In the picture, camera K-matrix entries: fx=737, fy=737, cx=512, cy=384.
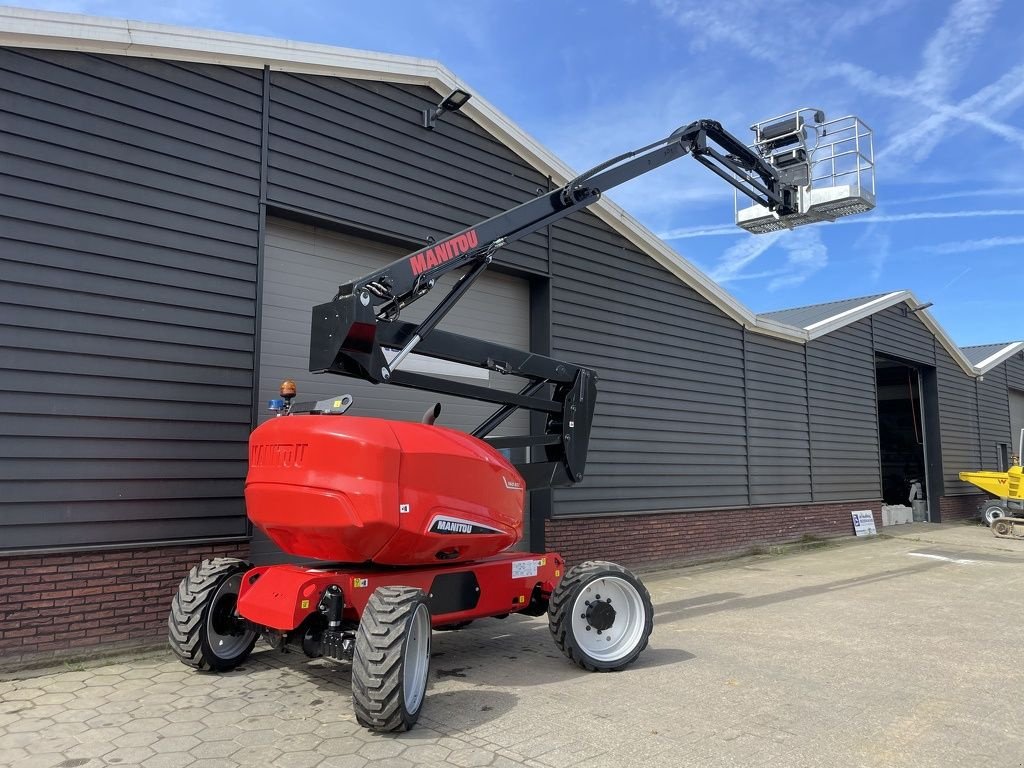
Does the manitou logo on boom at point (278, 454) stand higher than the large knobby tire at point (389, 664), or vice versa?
the manitou logo on boom at point (278, 454)

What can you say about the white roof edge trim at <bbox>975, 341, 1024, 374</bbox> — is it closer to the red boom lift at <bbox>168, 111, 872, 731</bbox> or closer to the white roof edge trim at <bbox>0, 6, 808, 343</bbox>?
the white roof edge trim at <bbox>0, 6, 808, 343</bbox>

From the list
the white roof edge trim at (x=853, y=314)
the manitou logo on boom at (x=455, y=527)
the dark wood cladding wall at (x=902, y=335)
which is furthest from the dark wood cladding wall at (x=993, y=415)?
the manitou logo on boom at (x=455, y=527)

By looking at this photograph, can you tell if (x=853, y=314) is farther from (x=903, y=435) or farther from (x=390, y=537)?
(x=390, y=537)

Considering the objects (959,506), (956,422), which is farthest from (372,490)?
(956,422)

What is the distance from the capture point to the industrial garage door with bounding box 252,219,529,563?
764cm

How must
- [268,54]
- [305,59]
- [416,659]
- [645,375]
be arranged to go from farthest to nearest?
[645,375]
[305,59]
[268,54]
[416,659]

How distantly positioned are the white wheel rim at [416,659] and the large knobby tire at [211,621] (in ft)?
4.84

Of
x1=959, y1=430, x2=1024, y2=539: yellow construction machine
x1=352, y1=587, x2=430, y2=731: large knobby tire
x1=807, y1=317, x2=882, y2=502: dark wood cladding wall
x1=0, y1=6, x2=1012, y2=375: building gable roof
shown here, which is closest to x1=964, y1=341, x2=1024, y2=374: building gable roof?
x1=959, y1=430, x2=1024, y2=539: yellow construction machine

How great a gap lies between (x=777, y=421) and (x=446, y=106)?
915 cm

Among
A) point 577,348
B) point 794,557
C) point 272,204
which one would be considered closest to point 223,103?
point 272,204

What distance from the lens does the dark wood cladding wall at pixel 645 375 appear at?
10.6m

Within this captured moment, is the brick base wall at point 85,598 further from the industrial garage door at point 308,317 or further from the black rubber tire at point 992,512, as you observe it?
the black rubber tire at point 992,512

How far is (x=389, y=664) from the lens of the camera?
4285 mm

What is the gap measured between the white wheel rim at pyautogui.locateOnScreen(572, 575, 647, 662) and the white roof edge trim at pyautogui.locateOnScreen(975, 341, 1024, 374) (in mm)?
21190
